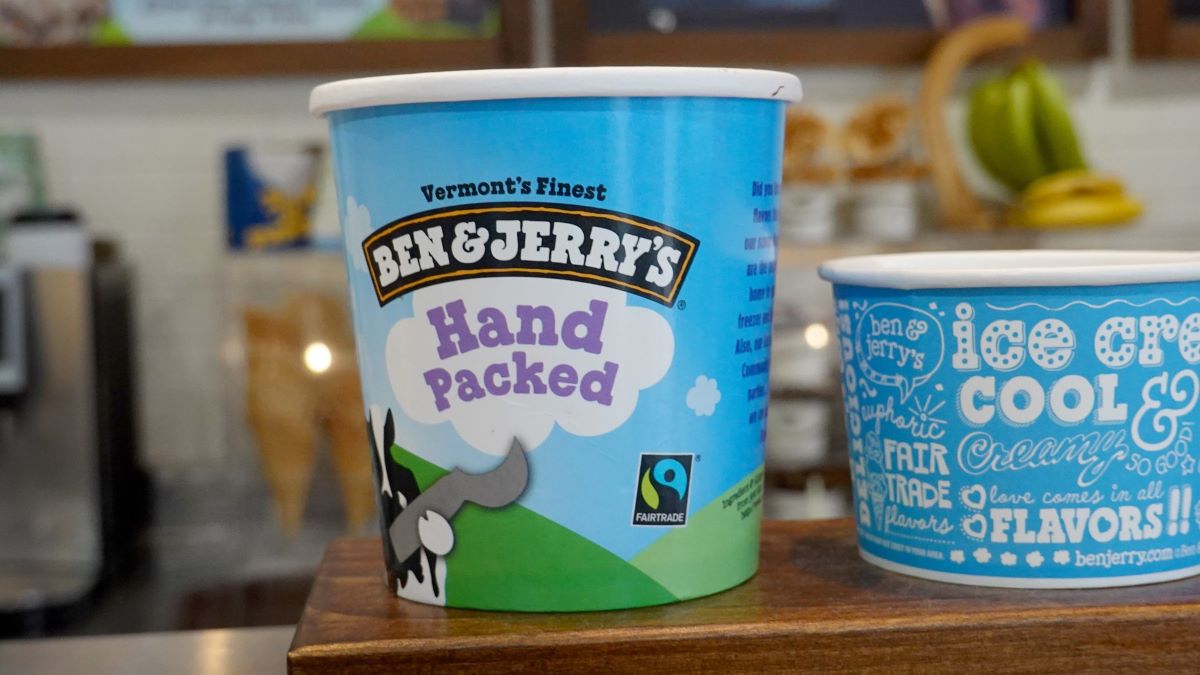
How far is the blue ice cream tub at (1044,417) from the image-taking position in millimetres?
462

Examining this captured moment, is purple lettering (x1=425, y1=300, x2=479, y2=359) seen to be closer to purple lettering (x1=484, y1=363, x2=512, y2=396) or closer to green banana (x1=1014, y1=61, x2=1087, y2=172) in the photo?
purple lettering (x1=484, y1=363, x2=512, y2=396)

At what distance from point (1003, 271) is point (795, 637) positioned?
0.52ft

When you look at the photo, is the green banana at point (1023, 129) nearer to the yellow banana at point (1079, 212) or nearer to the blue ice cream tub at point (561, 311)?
the yellow banana at point (1079, 212)

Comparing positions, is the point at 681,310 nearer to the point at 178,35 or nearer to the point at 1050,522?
the point at 1050,522

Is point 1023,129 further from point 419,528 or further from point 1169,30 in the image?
point 419,528

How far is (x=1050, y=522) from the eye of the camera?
0.47m

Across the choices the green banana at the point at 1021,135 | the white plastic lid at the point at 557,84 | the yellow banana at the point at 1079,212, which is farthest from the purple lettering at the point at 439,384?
the green banana at the point at 1021,135

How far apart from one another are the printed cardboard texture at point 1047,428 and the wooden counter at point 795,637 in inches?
0.8

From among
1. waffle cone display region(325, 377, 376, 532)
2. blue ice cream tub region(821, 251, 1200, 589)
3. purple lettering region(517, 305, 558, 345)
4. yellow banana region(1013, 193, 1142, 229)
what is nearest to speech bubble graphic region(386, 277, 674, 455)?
purple lettering region(517, 305, 558, 345)

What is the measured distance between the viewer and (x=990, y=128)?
1869 millimetres

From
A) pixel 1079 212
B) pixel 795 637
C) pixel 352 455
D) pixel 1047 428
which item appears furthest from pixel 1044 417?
pixel 1079 212

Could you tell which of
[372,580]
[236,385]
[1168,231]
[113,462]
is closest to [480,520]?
[372,580]

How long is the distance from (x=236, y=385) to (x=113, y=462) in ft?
0.67

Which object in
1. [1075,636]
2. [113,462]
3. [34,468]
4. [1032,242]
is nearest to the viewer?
[1075,636]
